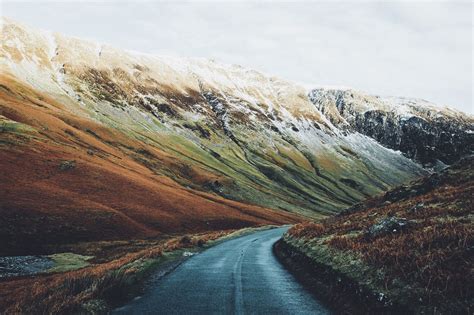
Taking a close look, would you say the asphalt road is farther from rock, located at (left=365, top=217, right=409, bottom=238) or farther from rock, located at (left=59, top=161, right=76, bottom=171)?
rock, located at (left=59, top=161, right=76, bottom=171)

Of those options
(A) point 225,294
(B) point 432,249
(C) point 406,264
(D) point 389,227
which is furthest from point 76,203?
(B) point 432,249

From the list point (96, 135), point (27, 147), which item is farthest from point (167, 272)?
point (96, 135)

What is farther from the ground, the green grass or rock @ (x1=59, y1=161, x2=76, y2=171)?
rock @ (x1=59, y1=161, x2=76, y2=171)

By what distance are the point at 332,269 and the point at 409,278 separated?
17.6 feet

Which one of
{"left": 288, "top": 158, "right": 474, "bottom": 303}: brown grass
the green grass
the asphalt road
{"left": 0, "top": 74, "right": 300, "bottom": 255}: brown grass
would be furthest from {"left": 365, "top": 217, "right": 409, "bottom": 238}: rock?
{"left": 0, "top": 74, "right": 300, "bottom": 255}: brown grass

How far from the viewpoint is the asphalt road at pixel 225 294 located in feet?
42.9

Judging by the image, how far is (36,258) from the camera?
44125 millimetres

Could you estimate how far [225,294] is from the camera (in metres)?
15.3

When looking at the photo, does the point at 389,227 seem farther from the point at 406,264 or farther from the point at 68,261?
the point at 68,261

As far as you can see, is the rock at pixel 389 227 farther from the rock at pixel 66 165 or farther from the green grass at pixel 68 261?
the rock at pixel 66 165

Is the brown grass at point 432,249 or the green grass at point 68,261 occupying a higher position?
the brown grass at point 432,249

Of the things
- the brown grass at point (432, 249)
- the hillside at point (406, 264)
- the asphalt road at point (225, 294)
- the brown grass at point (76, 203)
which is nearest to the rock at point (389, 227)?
the hillside at point (406, 264)

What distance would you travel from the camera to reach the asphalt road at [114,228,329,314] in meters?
13.1

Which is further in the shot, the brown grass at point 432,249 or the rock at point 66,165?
the rock at point 66,165
